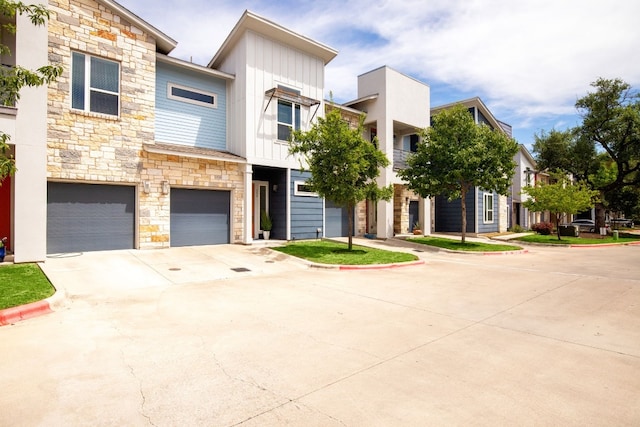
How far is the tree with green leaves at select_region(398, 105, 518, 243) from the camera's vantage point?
17.5 metres

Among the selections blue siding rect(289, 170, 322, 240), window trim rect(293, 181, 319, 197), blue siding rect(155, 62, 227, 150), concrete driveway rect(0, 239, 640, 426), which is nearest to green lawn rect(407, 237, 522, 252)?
blue siding rect(289, 170, 322, 240)

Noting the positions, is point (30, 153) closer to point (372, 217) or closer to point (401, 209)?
point (372, 217)

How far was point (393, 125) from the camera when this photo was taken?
22078mm

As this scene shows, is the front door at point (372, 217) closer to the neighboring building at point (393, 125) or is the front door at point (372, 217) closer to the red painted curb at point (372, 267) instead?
the neighboring building at point (393, 125)

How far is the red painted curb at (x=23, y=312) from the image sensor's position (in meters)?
5.66

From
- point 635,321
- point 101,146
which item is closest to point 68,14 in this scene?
point 101,146

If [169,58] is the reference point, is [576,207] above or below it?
below

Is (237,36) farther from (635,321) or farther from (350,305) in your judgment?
(635,321)

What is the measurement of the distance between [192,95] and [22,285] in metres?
10.2

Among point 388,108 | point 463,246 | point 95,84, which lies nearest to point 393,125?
point 388,108

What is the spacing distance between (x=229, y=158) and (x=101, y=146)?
4.45 m

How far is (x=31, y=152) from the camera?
33.1 feet

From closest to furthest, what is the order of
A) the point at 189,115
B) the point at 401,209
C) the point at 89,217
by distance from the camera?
the point at 89,217
the point at 189,115
the point at 401,209

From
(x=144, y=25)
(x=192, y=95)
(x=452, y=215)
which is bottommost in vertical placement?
(x=452, y=215)
